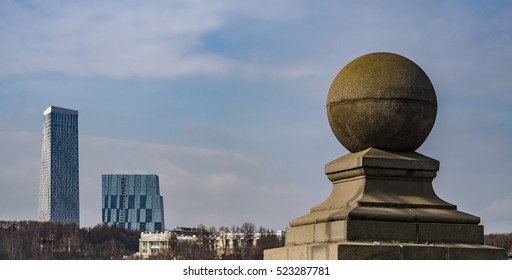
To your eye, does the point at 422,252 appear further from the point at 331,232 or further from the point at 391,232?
the point at 331,232

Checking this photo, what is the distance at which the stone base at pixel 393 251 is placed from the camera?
13.9 meters

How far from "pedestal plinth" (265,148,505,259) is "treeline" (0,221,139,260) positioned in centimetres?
15860

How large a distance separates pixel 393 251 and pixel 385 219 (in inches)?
19.3

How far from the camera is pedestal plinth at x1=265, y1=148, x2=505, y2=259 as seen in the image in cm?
1417

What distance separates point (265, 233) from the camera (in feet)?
517

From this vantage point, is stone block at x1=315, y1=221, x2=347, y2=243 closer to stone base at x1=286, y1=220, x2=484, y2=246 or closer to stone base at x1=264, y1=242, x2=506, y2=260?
stone base at x1=286, y1=220, x2=484, y2=246

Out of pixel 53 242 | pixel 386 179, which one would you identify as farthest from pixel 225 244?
pixel 386 179

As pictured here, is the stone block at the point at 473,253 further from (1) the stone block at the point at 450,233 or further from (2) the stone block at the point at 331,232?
(2) the stone block at the point at 331,232
